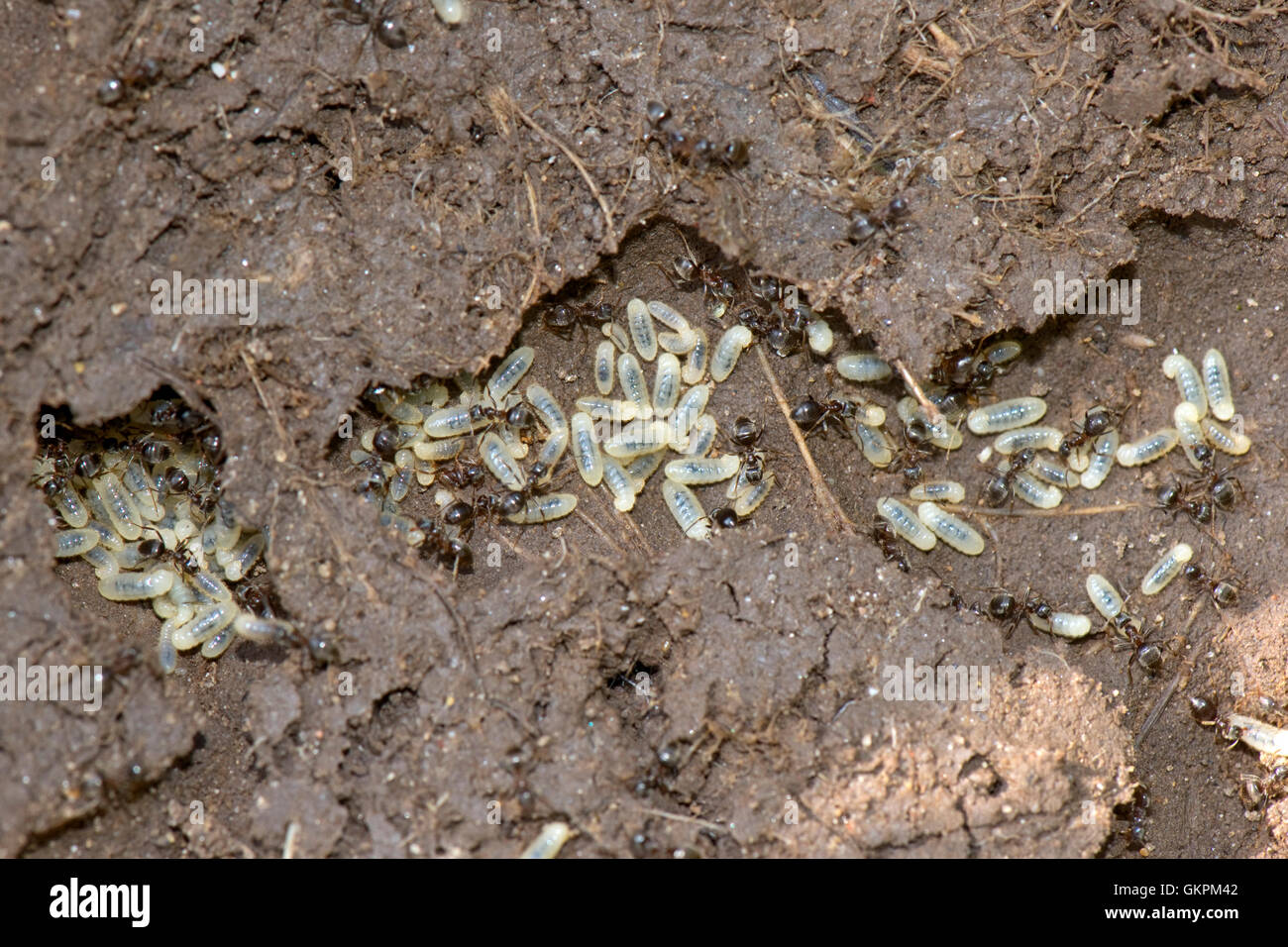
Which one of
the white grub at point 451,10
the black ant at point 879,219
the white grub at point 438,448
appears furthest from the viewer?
the white grub at point 438,448

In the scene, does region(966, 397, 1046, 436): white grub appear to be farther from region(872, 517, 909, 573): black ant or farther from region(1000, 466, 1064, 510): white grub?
region(872, 517, 909, 573): black ant

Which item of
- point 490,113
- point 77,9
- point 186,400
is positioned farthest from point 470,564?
point 77,9

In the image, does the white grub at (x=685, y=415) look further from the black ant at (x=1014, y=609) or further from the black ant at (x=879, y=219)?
the black ant at (x=1014, y=609)

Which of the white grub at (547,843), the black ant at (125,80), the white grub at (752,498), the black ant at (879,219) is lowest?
the white grub at (547,843)

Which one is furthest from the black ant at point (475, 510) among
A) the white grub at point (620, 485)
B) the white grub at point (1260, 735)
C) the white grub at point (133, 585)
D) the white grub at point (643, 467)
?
the white grub at point (1260, 735)

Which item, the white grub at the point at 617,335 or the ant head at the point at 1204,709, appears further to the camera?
the white grub at the point at 617,335

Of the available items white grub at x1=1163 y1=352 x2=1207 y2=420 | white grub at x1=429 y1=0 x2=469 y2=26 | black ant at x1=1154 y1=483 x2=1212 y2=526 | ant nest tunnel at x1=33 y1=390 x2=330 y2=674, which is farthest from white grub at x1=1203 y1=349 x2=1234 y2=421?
ant nest tunnel at x1=33 y1=390 x2=330 y2=674

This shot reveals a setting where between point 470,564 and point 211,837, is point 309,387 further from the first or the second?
point 211,837
